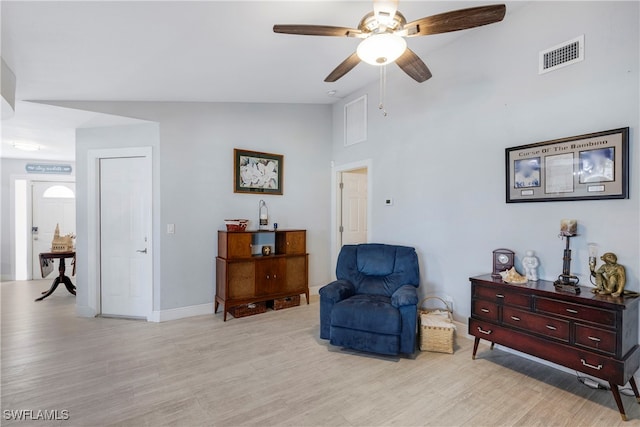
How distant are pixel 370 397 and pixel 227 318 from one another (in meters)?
2.24

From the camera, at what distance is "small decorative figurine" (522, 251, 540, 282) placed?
2.58 meters

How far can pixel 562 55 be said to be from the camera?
96.9 inches

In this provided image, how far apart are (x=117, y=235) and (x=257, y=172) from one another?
6.39ft

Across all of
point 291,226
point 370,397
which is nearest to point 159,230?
point 291,226

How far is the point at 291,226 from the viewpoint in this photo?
15.4ft

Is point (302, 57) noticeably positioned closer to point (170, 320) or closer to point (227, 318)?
point (227, 318)

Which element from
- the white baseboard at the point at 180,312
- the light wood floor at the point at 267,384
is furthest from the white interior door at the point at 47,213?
the white baseboard at the point at 180,312

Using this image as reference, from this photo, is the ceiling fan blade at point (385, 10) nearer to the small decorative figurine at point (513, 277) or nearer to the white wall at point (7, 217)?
the small decorative figurine at point (513, 277)

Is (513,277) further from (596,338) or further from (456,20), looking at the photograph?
(456,20)

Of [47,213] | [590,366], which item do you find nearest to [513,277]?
[590,366]

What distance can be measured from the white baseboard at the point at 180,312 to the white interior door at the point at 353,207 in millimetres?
2235

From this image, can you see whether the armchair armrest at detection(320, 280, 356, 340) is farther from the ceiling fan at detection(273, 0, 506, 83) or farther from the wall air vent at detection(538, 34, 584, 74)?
the wall air vent at detection(538, 34, 584, 74)

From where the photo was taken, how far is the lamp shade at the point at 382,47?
1.86 metres

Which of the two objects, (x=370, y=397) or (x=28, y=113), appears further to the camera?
(x=28, y=113)
